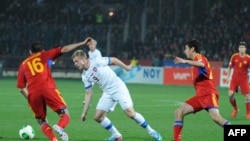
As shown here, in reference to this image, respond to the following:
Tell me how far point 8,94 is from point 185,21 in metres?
22.0

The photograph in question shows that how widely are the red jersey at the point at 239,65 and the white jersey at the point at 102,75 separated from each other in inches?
299

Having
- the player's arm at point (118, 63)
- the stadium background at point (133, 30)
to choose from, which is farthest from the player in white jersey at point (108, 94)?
the stadium background at point (133, 30)

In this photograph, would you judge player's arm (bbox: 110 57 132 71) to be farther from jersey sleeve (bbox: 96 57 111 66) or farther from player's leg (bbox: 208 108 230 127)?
player's leg (bbox: 208 108 230 127)

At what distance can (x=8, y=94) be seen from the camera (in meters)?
28.6

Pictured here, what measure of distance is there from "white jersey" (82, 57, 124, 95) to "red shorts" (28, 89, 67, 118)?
2.85 feet

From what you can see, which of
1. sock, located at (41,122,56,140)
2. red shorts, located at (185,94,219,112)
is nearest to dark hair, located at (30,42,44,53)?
sock, located at (41,122,56,140)

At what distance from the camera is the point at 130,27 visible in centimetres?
4747

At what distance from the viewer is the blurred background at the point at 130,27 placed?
145 feet

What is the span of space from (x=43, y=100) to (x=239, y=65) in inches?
355

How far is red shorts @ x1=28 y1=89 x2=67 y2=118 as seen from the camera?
1267 centimetres

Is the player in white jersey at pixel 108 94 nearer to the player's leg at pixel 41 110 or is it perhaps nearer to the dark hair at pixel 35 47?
the player's leg at pixel 41 110

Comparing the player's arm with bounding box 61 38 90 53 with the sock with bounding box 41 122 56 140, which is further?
the sock with bounding box 41 122 56 140

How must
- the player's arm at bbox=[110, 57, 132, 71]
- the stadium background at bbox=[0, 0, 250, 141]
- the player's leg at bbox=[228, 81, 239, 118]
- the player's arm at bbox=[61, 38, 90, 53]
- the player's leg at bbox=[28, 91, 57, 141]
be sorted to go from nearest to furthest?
the player's arm at bbox=[61, 38, 90, 53] → the player's leg at bbox=[28, 91, 57, 141] → the player's arm at bbox=[110, 57, 132, 71] → the player's leg at bbox=[228, 81, 239, 118] → the stadium background at bbox=[0, 0, 250, 141]

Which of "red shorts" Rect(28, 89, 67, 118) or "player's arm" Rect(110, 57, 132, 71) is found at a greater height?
"player's arm" Rect(110, 57, 132, 71)
